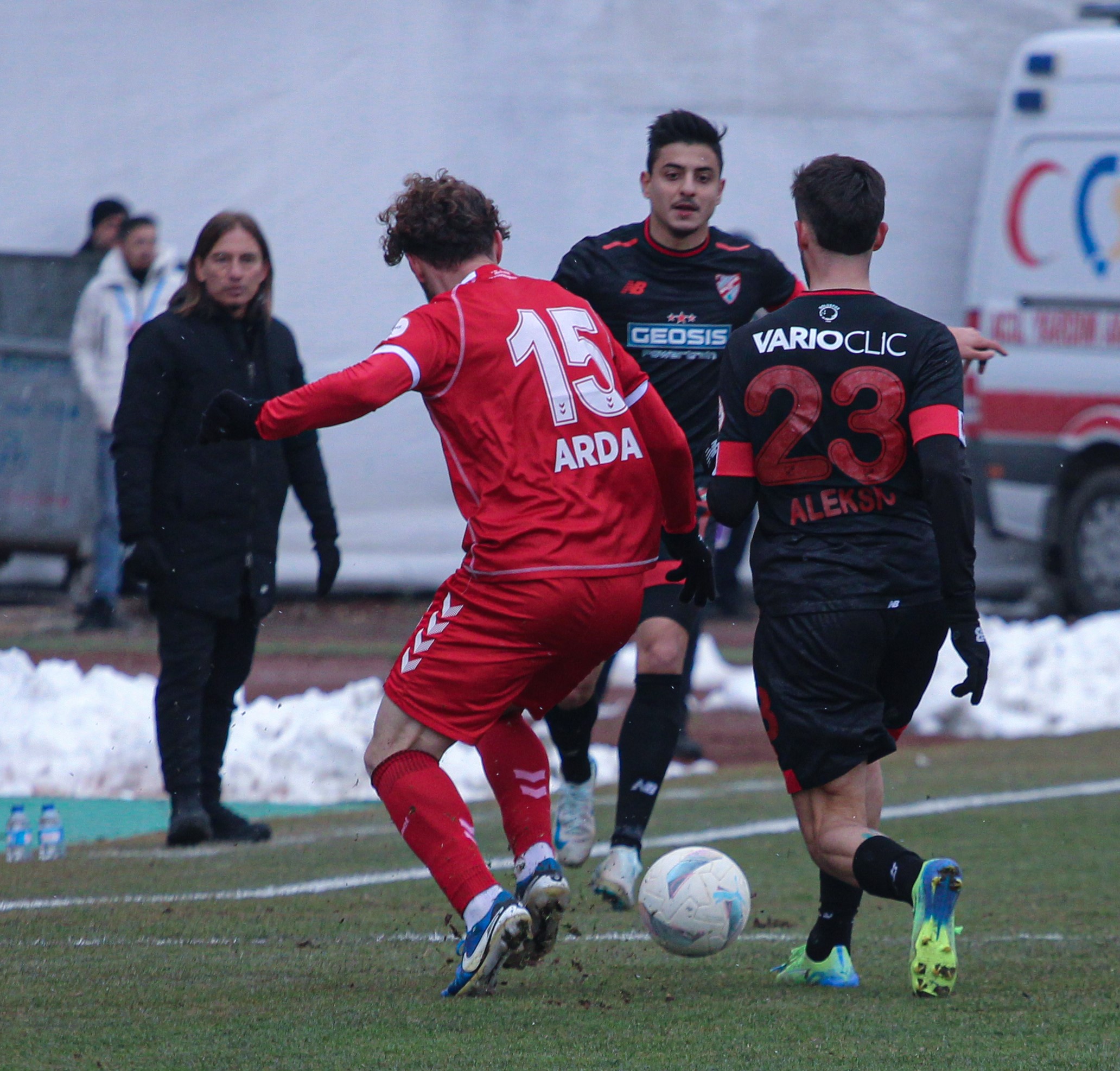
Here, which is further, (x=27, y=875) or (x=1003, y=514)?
(x=1003, y=514)

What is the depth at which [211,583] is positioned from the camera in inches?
268

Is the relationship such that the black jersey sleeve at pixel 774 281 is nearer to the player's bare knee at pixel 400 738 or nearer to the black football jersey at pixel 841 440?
the black football jersey at pixel 841 440

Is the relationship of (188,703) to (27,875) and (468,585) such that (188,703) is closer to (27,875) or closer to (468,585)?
(27,875)

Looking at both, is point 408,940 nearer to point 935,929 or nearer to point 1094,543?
point 935,929

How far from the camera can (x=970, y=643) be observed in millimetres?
4250

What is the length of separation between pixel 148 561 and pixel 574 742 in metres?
1.63

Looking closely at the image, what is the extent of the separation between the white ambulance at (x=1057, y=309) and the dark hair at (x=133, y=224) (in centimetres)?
522

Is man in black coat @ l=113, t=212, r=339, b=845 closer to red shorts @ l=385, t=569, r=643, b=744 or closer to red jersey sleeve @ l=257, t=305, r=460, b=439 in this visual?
red shorts @ l=385, t=569, r=643, b=744

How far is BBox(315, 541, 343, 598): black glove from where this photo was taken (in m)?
6.59

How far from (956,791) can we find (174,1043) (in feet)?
16.4

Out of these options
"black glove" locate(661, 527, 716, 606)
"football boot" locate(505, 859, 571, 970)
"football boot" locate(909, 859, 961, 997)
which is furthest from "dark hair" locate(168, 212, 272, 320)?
"football boot" locate(909, 859, 961, 997)

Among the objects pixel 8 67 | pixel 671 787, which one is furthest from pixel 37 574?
pixel 671 787

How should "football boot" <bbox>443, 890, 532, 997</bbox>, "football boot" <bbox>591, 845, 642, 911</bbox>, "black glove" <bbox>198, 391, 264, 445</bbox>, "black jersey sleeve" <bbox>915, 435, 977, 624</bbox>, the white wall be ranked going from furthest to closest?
the white wall
"football boot" <bbox>591, 845, 642, 911</bbox>
"black glove" <bbox>198, 391, 264, 445</bbox>
"football boot" <bbox>443, 890, 532, 997</bbox>
"black jersey sleeve" <bbox>915, 435, 977, 624</bbox>

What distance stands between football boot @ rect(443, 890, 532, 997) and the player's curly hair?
58.3 inches
